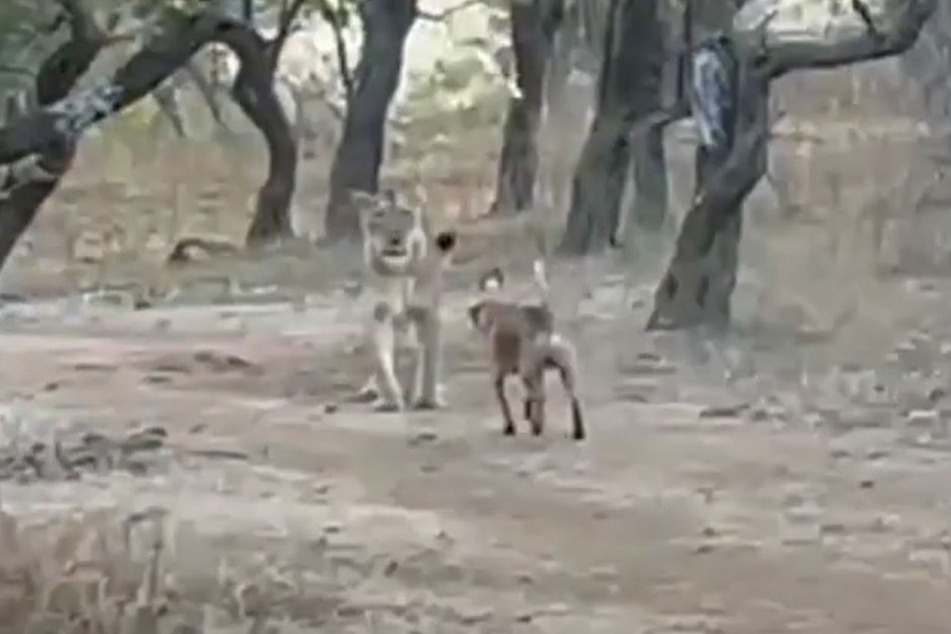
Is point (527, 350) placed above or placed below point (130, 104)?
below

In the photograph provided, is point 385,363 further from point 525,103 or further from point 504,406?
point 525,103

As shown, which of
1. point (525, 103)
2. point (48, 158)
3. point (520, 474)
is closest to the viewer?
point (520, 474)

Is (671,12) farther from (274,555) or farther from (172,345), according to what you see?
(274,555)

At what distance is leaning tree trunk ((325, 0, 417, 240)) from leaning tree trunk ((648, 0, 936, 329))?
0.31m

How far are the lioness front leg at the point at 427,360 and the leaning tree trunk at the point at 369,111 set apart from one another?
121 mm

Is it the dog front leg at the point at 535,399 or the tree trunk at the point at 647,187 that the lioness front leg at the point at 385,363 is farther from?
the tree trunk at the point at 647,187

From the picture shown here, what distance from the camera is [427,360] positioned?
208cm

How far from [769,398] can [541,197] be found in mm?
295

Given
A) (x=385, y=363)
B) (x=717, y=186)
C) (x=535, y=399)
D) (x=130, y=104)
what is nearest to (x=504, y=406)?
(x=535, y=399)

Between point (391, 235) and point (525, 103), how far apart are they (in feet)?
0.80

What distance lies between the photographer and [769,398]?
205cm

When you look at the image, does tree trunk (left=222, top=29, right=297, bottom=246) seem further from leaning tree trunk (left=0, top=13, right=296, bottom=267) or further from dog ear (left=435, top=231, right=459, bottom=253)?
dog ear (left=435, top=231, right=459, bottom=253)

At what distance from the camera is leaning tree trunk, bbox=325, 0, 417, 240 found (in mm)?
2172

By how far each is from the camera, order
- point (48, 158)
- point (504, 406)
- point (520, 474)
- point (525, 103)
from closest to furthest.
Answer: point (520, 474) → point (504, 406) → point (48, 158) → point (525, 103)
